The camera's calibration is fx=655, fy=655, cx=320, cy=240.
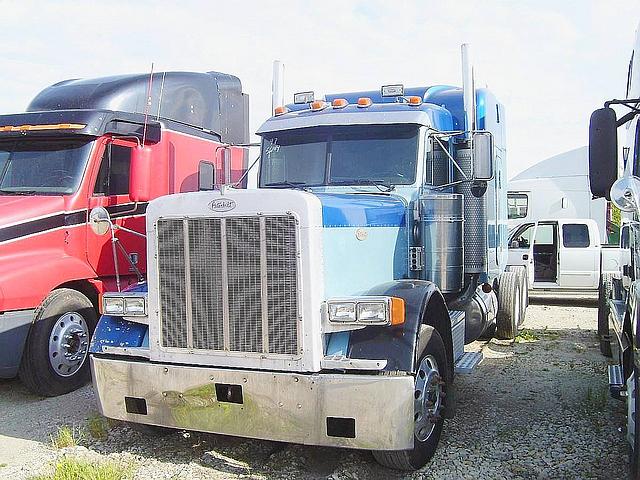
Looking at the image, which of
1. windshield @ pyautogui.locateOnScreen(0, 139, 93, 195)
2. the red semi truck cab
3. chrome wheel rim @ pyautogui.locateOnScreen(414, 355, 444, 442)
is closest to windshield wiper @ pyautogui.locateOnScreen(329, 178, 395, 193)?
the red semi truck cab

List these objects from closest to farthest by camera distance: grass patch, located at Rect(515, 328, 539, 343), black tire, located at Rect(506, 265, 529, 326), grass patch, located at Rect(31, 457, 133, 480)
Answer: grass patch, located at Rect(31, 457, 133, 480) < grass patch, located at Rect(515, 328, 539, 343) < black tire, located at Rect(506, 265, 529, 326)

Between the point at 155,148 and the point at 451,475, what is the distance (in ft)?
16.9

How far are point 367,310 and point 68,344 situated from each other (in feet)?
12.6

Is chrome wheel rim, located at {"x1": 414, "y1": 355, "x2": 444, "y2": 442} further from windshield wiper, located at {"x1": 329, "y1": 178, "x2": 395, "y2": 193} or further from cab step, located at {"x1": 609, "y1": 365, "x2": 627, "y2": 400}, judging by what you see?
windshield wiper, located at {"x1": 329, "y1": 178, "x2": 395, "y2": 193}

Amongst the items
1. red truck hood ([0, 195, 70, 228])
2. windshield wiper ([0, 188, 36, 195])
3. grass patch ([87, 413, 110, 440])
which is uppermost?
windshield wiper ([0, 188, 36, 195])

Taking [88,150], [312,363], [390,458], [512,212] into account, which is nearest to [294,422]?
[312,363]

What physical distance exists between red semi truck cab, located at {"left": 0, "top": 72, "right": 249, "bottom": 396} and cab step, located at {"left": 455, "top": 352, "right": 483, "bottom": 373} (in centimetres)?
298

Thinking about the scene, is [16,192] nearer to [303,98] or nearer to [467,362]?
[303,98]

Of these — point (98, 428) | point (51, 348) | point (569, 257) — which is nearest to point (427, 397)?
point (98, 428)

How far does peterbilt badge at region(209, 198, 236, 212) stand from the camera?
167 inches

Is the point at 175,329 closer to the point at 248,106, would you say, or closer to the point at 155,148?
the point at 155,148

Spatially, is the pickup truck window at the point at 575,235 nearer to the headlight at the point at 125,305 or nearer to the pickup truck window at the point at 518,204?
the pickup truck window at the point at 518,204

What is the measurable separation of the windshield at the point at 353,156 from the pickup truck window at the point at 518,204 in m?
11.0

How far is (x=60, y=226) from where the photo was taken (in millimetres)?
6801
